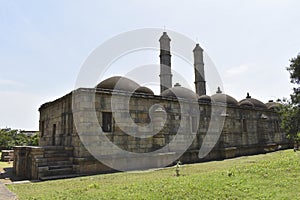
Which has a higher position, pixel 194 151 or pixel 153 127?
pixel 153 127

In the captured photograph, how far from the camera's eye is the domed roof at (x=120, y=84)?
1365 cm

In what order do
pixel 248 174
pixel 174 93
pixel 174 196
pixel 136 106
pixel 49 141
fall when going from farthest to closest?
pixel 174 93, pixel 49 141, pixel 136 106, pixel 248 174, pixel 174 196

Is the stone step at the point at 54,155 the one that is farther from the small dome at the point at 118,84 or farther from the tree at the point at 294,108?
the tree at the point at 294,108

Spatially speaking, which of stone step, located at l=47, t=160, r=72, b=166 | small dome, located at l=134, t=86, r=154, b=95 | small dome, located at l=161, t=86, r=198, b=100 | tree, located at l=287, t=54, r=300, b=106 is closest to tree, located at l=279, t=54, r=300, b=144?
tree, located at l=287, t=54, r=300, b=106

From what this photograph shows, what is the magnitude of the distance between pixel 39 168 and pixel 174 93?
34.8 ft

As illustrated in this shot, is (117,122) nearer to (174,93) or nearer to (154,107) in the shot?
(154,107)

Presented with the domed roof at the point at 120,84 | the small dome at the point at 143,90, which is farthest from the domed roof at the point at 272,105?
the domed roof at the point at 120,84

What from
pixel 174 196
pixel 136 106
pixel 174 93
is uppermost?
pixel 174 93

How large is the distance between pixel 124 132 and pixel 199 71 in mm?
18252

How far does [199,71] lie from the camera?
28.5 meters

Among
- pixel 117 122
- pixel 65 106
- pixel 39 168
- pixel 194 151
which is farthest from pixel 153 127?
pixel 39 168

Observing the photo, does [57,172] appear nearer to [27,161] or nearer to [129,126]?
[27,161]

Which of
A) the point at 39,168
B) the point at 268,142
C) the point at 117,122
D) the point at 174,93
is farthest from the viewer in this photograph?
the point at 268,142

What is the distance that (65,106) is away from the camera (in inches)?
496
